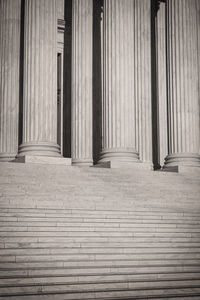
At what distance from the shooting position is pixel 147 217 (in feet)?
109

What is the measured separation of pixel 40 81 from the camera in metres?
45.0

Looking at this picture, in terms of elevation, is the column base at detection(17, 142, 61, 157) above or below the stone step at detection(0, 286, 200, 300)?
above

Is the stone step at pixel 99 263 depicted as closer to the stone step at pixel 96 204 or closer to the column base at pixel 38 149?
the stone step at pixel 96 204

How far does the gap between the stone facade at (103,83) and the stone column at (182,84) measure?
98 mm

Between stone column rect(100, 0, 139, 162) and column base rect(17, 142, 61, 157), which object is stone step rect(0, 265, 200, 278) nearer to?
column base rect(17, 142, 61, 157)

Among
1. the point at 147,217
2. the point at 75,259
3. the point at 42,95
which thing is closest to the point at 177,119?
the point at 42,95

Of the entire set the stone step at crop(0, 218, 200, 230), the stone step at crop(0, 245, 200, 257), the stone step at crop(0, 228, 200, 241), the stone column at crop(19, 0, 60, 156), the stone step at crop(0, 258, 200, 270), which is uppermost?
the stone column at crop(19, 0, 60, 156)

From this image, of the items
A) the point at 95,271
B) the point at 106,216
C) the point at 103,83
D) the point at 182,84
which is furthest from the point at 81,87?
the point at 95,271

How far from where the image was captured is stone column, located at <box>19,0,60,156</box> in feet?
145

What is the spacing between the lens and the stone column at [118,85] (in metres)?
46.9

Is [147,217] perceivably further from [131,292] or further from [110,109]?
[110,109]

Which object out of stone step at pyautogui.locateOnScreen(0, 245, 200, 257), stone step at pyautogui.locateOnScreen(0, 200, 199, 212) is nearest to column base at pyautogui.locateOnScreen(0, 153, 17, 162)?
stone step at pyautogui.locateOnScreen(0, 200, 199, 212)

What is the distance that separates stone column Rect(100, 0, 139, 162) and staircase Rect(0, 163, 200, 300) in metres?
5.99

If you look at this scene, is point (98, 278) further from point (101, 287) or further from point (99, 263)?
point (99, 263)
